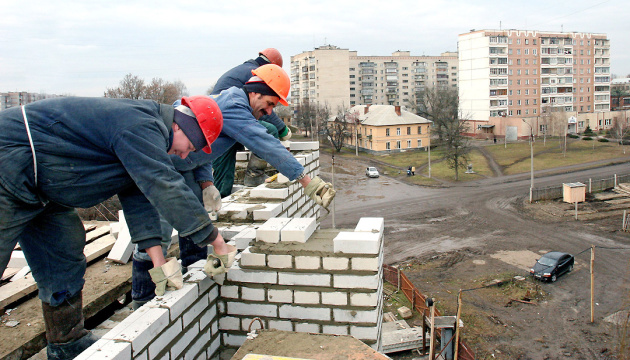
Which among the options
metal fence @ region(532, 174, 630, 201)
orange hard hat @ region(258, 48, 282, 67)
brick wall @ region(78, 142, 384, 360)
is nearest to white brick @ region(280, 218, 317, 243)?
brick wall @ region(78, 142, 384, 360)

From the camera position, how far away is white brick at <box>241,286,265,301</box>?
4305mm

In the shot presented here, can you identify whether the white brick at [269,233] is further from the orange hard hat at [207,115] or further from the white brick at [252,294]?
the orange hard hat at [207,115]

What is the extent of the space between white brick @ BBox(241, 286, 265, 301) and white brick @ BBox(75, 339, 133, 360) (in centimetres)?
140

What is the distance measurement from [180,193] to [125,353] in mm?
1067

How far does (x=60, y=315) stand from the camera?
3600 millimetres

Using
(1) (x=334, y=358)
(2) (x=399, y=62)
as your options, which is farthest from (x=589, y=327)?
(2) (x=399, y=62)

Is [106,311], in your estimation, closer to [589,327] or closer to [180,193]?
[180,193]

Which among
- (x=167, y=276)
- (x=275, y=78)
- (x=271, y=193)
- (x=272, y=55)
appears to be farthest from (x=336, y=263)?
(x=272, y=55)

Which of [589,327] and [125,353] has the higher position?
[125,353]

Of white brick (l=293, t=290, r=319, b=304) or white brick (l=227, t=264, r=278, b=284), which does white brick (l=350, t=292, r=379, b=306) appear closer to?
white brick (l=293, t=290, r=319, b=304)

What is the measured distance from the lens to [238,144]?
6754 millimetres

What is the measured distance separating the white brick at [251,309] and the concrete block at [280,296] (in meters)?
0.07

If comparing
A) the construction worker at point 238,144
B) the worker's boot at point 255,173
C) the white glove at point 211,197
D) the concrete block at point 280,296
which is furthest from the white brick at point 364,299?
the worker's boot at point 255,173

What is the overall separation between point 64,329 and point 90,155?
1.55 metres
